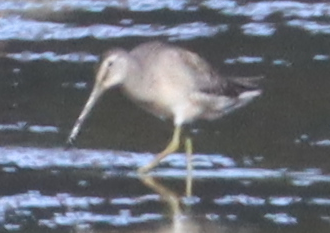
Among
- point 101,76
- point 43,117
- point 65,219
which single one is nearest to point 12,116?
point 43,117

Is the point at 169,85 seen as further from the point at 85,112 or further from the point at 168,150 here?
the point at 85,112

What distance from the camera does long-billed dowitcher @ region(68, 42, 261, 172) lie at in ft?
27.1

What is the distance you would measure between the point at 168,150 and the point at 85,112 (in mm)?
523

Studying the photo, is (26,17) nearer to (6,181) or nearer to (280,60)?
(280,60)

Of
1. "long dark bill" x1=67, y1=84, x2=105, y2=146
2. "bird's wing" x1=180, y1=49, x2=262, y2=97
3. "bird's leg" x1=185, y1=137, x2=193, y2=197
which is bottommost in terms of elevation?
"bird's leg" x1=185, y1=137, x2=193, y2=197

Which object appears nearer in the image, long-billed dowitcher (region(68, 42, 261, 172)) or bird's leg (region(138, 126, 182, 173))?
bird's leg (region(138, 126, 182, 173))

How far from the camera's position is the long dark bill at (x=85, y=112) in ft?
26.6

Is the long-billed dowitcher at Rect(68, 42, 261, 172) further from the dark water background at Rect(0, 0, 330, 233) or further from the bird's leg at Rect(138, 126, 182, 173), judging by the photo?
the dark water background at Rect(0, 0, 330, 233)

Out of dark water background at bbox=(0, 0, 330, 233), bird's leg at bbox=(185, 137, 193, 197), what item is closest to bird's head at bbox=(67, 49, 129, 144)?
dark water background at bbox=(0, 0, 330, 233)

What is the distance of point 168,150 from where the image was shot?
816cm

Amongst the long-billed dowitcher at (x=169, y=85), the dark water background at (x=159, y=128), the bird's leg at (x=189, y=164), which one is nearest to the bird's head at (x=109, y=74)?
the long-billed dowitcher at (x=169, y=85)

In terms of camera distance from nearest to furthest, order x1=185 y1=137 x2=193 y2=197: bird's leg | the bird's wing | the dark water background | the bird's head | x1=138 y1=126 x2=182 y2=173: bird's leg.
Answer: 1. the dark water background
2. x1=185 y1=137 x2=193 y2=197: bird's leg
3. x1=138 y1=126 x2=182 y2=173: bird's leg
4. the bird's head
5. the bird's wing

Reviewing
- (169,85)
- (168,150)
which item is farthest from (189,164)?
(169,85)

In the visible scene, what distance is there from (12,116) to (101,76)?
938 mm
